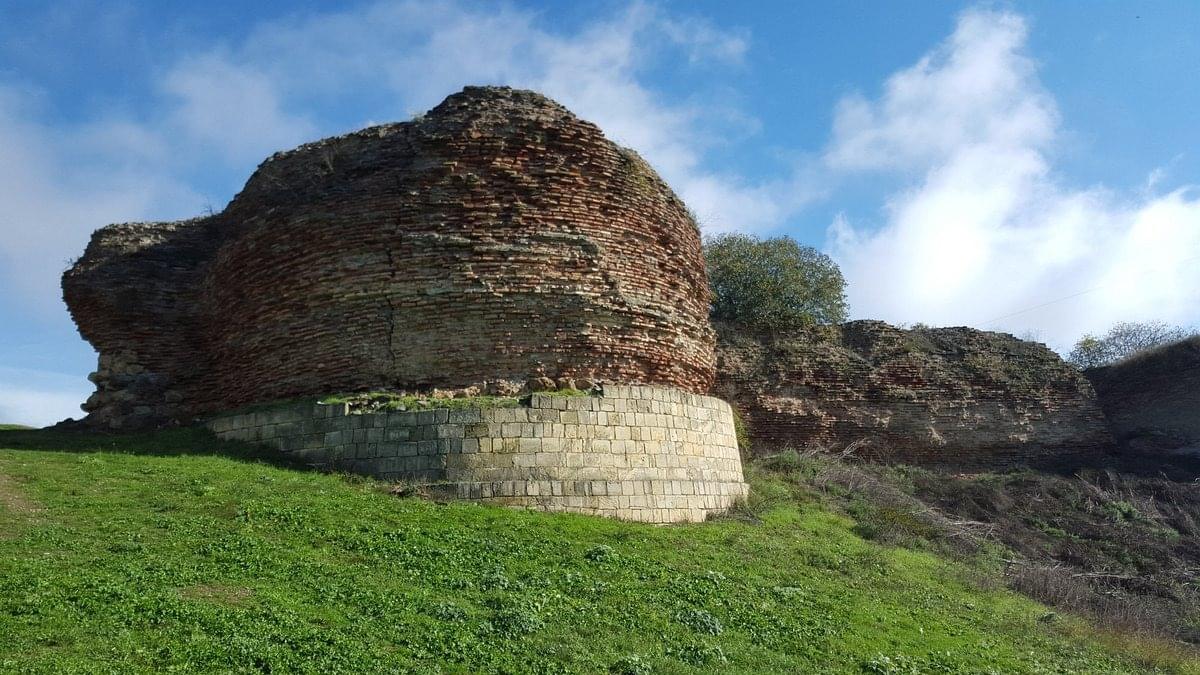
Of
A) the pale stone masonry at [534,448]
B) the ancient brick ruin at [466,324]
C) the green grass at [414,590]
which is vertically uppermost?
the ancient brick ruin at [466,324]

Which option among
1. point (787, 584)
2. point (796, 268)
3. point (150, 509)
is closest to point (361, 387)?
point (150, 509)

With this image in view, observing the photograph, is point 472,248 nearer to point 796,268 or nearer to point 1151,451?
point 796,268

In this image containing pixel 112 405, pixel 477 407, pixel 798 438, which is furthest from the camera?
pixel 798 438

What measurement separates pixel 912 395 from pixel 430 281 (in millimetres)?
11941

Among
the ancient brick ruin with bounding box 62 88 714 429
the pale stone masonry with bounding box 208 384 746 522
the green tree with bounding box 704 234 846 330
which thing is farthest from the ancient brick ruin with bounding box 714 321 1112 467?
the pale stone masonry with bounding box 208 384 746 522

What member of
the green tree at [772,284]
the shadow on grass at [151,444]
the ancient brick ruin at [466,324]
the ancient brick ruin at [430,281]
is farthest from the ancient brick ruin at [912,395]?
the shadow on grass at [151,444]

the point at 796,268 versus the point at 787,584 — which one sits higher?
the point at 796,268

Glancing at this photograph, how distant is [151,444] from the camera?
11117 mm

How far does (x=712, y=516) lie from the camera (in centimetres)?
1130

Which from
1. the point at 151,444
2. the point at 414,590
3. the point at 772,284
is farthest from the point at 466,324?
the point at 772,284

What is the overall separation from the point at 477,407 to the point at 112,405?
21.6 ft

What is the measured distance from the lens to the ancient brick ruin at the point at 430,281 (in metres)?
11.2

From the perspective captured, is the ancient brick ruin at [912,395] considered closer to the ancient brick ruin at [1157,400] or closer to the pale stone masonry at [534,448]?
the ancient brick ruin at [1157,400]

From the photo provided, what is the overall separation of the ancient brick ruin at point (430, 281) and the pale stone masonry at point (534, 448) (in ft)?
2.34
